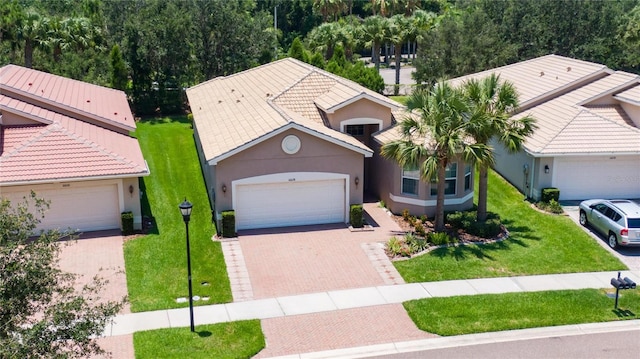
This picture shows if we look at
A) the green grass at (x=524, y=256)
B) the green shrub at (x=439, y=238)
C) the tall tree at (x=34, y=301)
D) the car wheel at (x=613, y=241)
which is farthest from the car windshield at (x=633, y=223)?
the tall tree at (x=34, y=301)

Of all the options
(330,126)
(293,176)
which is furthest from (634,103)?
(293,176)

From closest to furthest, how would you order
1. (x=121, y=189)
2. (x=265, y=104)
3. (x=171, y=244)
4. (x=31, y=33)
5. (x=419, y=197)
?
(x=171, y=244) < (x=121, y=189) < (x=419, y=197) < (x=265, y=104) < (x=31, y=33)

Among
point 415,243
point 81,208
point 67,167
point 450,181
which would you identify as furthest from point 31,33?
point 415,243

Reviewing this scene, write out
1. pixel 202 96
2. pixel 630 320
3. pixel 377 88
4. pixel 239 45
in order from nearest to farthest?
pixel 630 320, pixel 202 96, pixel 239 45, pixel 377 88

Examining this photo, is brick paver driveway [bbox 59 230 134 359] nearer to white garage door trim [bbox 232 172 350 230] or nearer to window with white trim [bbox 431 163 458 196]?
white garage door trim [bbox 232 172 350 230]

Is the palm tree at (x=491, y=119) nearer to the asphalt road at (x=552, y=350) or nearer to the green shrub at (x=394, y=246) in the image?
the green shrub at (x=394, y=246)

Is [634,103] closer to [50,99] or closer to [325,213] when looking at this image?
[325,213]

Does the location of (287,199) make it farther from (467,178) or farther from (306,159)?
(467,178)
